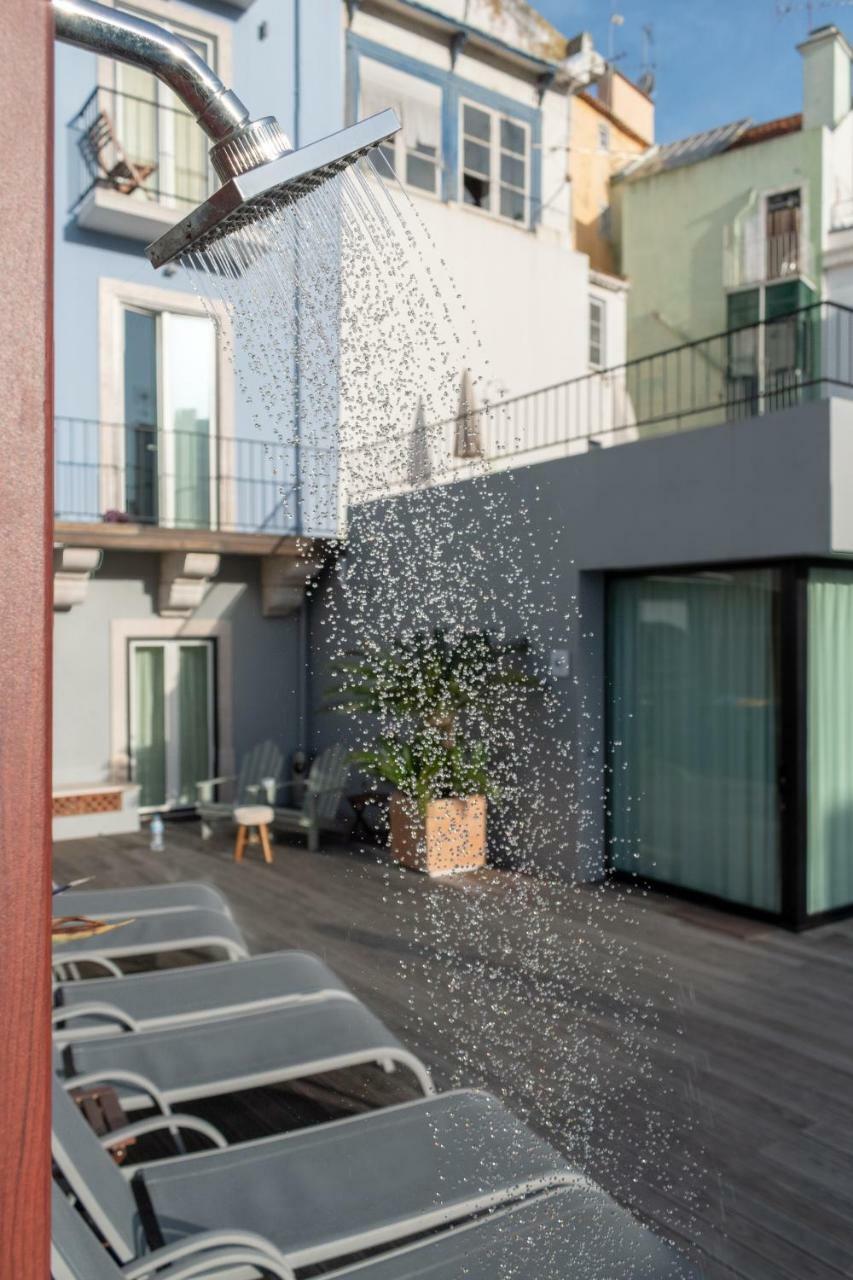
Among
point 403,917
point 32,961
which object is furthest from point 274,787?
point 32,961

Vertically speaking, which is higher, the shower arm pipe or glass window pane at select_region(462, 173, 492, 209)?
glass window pane at select_region(462, 173, 492, 209)

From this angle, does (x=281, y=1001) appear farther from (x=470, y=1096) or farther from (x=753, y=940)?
(x=753, y=940)

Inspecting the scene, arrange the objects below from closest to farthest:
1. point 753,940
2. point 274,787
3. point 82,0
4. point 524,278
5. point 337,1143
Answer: point 82,0
point 337,1143
point 753,940
point 274,787
point 524,278

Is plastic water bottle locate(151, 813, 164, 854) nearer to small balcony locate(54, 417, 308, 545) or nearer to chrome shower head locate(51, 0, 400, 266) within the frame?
small balcony locate(54, 417, 308, 545)

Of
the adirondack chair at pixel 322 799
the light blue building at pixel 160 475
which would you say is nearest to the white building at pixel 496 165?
the light blue building at pixel 160 475

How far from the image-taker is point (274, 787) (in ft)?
36.7

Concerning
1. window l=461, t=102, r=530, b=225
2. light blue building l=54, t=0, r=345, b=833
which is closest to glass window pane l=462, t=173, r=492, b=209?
window l=461, t=102, r=530, b=225

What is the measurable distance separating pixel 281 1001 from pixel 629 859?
425 centimetres

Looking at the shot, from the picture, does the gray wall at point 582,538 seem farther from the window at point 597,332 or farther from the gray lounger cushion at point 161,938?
the window at point 597,332

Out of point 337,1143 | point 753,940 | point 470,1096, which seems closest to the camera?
point 337,1143

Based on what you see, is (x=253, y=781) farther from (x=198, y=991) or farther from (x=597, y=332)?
(x=597, y=332)

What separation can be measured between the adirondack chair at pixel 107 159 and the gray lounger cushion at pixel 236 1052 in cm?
847

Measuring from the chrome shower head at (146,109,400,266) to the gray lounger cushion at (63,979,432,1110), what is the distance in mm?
3050

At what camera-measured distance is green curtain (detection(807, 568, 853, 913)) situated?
23.0 ft
